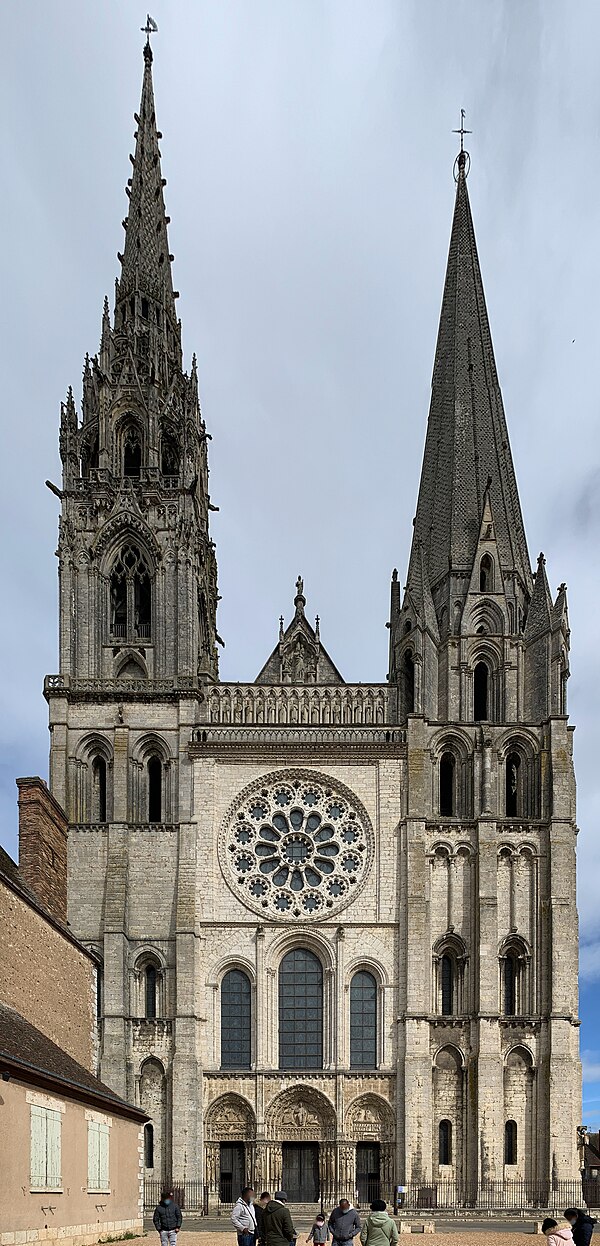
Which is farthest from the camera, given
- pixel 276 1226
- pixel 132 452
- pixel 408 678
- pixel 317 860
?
pixel 132 452

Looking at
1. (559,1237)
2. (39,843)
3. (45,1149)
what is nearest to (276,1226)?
(559,1237)

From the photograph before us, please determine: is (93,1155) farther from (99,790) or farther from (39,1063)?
(99,790)

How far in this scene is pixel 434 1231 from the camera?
32.6 m

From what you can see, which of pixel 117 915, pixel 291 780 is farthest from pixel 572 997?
pixel 117 915

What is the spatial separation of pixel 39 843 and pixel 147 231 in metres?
23.1

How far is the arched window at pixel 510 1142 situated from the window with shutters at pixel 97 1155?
17.2 metres

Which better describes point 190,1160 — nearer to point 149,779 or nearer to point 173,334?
point 149,779

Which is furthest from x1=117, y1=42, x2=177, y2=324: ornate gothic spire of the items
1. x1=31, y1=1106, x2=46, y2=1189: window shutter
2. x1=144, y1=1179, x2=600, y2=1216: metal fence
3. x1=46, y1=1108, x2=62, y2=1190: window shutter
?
x1=31, y1=1106, x2=46, y2=1189: window shutter

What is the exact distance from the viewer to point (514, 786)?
44062 mm

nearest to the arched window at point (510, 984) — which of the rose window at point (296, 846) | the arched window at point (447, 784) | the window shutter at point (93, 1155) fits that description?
the arched window at point (447, 784)

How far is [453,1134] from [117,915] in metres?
10.9

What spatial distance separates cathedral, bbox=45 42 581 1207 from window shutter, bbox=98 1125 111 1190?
521 inches

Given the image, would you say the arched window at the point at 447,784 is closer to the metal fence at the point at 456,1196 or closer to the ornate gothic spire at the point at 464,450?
the ornate gothic spire at the point at 464,450

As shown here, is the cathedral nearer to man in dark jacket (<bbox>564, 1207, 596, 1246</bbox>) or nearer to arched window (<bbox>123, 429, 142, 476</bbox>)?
arched window (<bbox>123, 429, 142, 476</bbox>)
